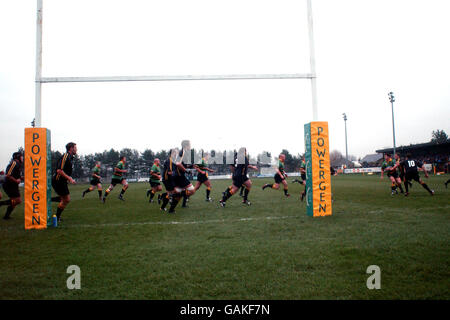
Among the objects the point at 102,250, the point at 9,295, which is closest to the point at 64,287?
the point at 9,295

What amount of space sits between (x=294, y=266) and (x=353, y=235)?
235cm

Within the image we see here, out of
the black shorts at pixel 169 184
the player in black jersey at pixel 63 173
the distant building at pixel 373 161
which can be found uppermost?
the distant building at pixel 373 161

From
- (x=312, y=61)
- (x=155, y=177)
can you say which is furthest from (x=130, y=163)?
(x=312, y=61)

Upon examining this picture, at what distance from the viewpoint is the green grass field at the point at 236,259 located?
3.24 meters

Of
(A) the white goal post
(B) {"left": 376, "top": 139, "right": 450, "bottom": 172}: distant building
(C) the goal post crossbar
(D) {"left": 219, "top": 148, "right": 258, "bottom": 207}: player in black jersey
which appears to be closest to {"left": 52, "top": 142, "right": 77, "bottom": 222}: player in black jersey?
(A) the white goal post

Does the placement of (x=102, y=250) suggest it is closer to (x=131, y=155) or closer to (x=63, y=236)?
(x=63, y=236)

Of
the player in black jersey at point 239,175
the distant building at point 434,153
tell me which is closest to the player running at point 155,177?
the player in black jersey at point 239,175

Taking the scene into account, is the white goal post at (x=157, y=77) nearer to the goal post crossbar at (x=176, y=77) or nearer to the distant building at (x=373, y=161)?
the goal post crossbar at (x=176, y=77)

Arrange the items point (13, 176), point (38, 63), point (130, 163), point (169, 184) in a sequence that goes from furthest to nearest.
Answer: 1. point (130, 163)
2. point (169, 184)
3. point (13, 176)
4. point (38, 63)

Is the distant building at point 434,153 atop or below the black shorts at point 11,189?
atop

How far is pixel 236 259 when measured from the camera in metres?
4.35

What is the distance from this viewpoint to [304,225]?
6863mm

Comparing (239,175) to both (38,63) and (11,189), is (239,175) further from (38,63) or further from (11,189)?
(11,189)

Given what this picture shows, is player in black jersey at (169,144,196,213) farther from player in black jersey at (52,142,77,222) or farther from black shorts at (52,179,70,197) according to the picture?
black shorts at (52,179,70,197)
